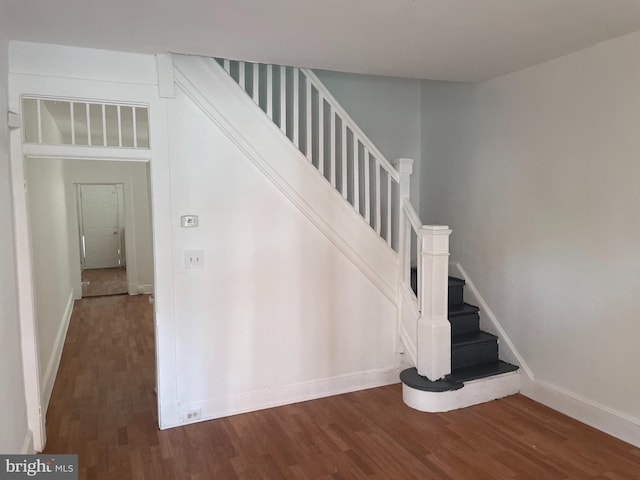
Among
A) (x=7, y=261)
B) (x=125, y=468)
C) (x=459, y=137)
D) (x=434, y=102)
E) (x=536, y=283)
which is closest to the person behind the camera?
(x=7, y=261)

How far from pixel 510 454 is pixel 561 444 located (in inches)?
15.4

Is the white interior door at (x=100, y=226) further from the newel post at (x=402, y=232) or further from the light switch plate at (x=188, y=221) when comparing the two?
the newel post at (x=402, y=232)

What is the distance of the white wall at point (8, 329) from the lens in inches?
90.8

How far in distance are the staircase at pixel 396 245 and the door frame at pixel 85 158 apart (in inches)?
16.2

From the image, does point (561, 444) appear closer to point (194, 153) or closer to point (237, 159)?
point (237, 159)

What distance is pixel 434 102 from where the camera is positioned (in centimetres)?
462

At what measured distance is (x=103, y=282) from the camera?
9.33 meters

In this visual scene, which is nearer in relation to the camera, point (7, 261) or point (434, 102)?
point (7, 261)

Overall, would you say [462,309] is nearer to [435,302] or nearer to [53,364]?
[435,302]

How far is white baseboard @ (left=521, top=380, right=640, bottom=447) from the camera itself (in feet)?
9.74

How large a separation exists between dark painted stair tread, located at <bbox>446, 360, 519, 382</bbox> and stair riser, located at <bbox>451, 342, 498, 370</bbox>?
39mm

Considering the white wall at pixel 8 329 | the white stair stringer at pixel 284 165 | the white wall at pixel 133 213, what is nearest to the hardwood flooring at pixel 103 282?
the white wall at pixel 133 213

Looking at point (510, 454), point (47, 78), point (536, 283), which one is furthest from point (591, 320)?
point (47, 78)

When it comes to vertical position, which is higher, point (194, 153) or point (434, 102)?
point (434, 102)
